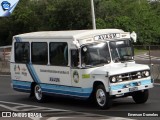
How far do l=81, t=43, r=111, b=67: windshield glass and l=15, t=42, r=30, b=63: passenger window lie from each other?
12.2ft

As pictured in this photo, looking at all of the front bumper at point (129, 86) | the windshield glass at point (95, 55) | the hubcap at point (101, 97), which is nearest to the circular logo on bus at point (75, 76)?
the windshield glass at point (95, 55)

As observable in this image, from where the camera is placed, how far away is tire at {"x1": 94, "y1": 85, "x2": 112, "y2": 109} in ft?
46.5

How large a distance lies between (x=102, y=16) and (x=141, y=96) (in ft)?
143

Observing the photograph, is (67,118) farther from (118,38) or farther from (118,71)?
(118,38)

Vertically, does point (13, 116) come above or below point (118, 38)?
below

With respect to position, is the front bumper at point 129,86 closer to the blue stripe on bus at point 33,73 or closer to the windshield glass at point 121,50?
the windshield glass at point 121,50

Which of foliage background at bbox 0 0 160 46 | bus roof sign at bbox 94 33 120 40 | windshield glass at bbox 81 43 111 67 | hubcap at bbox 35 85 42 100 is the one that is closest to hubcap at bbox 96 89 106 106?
windshield glass at bbox 81 43 111 67

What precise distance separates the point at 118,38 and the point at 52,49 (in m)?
2.45

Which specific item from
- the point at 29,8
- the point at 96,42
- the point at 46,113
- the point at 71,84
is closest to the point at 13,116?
the point at 46,113

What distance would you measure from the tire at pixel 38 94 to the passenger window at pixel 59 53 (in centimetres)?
144

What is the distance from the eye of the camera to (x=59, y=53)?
639 inches

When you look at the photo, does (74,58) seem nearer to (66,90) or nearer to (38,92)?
(66,90)

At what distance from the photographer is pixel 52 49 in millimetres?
16750

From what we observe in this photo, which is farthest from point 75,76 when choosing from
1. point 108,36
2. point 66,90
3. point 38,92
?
point 38,92
